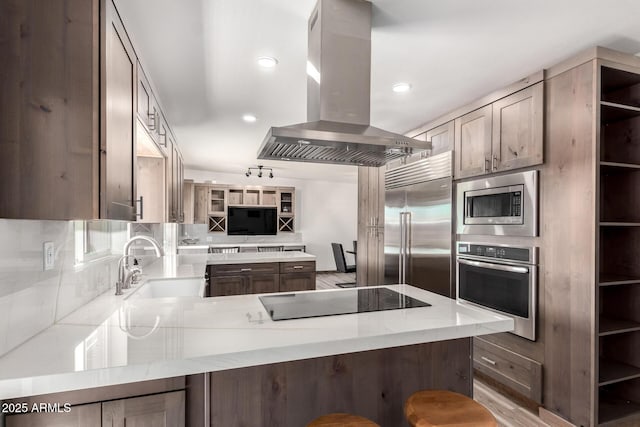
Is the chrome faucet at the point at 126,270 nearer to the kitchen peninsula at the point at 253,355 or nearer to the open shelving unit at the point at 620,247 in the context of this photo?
the kitchen peninsula at the point at 253,355

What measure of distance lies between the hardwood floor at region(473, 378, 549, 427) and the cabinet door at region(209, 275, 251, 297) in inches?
97.6

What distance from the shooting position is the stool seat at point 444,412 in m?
1.19

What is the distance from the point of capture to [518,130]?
2398 mm

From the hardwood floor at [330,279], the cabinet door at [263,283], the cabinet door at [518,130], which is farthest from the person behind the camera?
the hardwood floor at [330,279]

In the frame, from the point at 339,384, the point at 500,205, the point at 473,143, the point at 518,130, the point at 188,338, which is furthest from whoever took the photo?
the point at 473,143

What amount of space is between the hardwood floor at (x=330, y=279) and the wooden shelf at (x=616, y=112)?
16.8 feet

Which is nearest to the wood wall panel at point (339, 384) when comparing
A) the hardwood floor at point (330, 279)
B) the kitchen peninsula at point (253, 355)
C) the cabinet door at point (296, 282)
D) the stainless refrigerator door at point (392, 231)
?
the kitchen peninsula at point (253, 355)

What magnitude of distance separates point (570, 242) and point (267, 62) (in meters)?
2.25

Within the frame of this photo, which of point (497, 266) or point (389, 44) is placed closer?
point (389, 44)

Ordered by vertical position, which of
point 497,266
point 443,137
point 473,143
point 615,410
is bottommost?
point 615,410

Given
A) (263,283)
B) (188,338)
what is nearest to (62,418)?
(188,338)

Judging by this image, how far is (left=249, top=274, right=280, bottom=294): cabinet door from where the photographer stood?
3.78 m

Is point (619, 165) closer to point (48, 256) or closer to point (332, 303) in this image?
point (332, 303)

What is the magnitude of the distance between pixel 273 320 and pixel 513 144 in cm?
217
